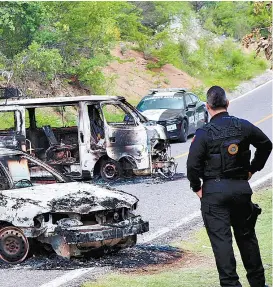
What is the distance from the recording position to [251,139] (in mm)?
7555

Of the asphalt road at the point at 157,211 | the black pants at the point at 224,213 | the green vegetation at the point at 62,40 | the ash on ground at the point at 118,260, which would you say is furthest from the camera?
the green vegetation at the point at 62,40

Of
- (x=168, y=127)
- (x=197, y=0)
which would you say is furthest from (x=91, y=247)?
(x=197, y=0)

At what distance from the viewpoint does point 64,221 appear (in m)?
10.2

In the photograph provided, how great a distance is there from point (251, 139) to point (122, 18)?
36318mm

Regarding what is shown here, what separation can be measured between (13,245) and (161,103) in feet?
55.3

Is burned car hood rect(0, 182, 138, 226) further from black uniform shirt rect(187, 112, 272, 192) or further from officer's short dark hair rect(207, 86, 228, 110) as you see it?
officer's short dark hair rect(207, 86, 228, 110)

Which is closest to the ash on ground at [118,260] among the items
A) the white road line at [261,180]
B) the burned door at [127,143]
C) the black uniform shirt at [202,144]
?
the black uniform shirt at [202,144]

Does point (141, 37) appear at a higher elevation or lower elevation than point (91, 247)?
higher

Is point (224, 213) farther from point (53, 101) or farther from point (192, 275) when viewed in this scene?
point (53, 101)

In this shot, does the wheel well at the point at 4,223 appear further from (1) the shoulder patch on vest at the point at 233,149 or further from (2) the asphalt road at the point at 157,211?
(1) the shoulder patch on vest at the point at 233,149

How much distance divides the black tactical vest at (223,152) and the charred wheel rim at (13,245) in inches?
137

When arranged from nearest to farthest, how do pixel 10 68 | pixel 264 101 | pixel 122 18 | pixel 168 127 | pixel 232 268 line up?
pixel 232 268, pixel 168 127, pixel 10 68, pixel 264 101, pixel 122 18

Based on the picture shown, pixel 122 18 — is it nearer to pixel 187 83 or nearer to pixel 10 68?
pixel 187 83

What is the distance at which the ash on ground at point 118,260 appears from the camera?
1003cm
